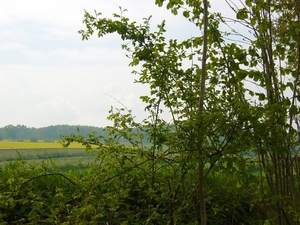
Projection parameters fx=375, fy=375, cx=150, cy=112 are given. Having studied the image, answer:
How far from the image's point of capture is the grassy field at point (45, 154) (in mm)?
3836

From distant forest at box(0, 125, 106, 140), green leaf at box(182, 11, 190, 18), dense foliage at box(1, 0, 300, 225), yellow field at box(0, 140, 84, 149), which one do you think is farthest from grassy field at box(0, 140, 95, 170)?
green leaf at box(182, 11, 190, 18)

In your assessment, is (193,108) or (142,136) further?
(142,136)

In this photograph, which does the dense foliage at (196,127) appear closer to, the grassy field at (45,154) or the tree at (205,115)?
the tree at (205,115)

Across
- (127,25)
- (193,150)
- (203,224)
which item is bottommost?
(203,224)

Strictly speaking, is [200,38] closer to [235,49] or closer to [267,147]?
[235,49]

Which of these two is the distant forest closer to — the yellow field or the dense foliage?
the yellow field

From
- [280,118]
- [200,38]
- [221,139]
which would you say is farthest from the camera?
[200,38]

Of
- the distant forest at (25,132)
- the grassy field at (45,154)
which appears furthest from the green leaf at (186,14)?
the distant forest at (25,132)

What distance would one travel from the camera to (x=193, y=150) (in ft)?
6.91

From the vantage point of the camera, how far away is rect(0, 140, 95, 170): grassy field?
12.6ft

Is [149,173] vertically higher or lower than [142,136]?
lower

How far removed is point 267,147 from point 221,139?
0.28 meters

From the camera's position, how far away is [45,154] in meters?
4.02

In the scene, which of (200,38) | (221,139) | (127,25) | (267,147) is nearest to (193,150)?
(221,139)
